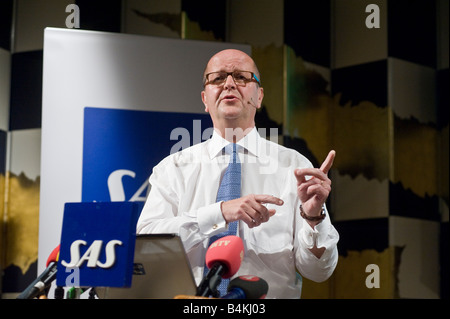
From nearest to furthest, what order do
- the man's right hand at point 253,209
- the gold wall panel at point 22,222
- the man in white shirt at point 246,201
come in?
the man's right hand at point 253,209
the man in white shirt at point 246,201
the gold wall panel at point 22,222

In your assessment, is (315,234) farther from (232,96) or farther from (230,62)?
(230,62)

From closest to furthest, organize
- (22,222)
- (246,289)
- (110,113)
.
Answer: (246,289)
(110,113)
(22,222)

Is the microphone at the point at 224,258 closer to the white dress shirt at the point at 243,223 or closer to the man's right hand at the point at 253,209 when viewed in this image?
the man's right hand at the point at 253,209

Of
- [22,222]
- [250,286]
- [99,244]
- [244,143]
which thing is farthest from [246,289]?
[22,222]

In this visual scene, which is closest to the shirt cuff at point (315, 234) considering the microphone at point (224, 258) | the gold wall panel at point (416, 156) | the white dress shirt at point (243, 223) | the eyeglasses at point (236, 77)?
the white dress shirt at point (243, 223)

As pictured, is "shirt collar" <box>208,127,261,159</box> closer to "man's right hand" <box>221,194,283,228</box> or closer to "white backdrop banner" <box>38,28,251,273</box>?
"man's right hand" <box>221,194,283,228</box>

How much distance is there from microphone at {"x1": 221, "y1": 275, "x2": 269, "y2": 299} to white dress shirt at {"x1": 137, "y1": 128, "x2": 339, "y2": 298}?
506 mm

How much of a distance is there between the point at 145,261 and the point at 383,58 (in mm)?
2637

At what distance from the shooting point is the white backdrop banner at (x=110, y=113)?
3.22 metres

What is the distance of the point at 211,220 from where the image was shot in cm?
213

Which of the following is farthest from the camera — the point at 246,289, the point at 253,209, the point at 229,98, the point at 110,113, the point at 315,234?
the point at 110,113

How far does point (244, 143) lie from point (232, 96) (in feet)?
0.61

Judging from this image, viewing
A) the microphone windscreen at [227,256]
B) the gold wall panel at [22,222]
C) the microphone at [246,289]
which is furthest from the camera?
the gold wall panel at [22,222]
